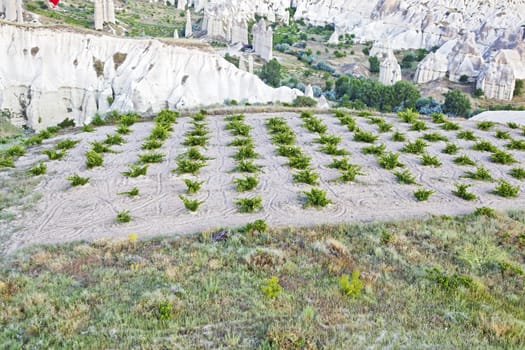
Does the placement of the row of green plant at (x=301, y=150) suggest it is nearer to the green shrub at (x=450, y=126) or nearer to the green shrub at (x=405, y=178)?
the green shrub at (x=405, y=178)

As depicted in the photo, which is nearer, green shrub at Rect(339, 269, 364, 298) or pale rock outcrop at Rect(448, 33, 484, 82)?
green shrub at Rect(339, 269, 364, 298)

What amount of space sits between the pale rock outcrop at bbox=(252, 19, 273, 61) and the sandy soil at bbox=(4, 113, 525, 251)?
2444 inches

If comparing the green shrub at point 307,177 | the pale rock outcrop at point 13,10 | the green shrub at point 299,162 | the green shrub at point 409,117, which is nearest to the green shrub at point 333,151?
the green shrub at point 299,162

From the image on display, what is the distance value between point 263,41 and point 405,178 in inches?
2689

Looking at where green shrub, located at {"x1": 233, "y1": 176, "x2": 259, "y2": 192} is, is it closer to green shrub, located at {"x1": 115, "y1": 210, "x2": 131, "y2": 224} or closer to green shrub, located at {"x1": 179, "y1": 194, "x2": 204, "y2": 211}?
green shrub, located at {"x1": 179, "y1": 194, "x2": 204, "y2": 211}

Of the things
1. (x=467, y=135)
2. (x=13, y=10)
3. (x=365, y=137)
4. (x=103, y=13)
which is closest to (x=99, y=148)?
(x=365, y=137)

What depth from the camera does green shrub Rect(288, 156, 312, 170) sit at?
14180 mm

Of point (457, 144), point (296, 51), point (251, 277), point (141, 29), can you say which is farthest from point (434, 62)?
point (251, 277)

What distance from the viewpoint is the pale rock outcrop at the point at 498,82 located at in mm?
60562

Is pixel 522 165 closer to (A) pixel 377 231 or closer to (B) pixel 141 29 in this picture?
(A) pixel 377 231

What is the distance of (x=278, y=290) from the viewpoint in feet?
22.5

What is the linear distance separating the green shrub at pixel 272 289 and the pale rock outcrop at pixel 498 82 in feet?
209

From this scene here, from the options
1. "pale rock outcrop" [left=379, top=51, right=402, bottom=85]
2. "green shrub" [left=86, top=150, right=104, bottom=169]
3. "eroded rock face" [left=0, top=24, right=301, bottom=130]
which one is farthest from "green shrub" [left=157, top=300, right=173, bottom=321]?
"pale rock outcrop" [left=379, top=51, right=402, bottom=85]

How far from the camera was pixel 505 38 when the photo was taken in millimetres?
74938
